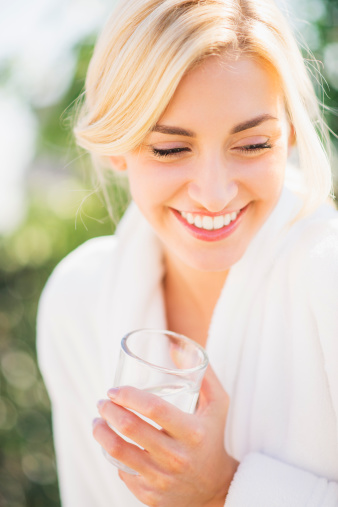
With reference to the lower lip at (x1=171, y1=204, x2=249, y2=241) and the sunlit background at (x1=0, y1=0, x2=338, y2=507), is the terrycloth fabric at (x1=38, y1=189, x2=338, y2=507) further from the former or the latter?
the sunlit background at (x1=0, y1=0, x2=338, y2=507)

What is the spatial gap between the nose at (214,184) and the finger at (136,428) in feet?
1.71

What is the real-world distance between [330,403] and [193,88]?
0.86 m

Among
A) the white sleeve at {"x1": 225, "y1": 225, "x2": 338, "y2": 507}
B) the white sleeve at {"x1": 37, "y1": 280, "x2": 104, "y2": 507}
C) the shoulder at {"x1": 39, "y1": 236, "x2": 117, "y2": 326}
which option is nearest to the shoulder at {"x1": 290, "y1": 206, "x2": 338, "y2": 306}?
the white sleeve at {"x1": 225, "y1": 225, "x2": 338, "y2": 507}

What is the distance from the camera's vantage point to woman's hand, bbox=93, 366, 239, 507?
1.13m

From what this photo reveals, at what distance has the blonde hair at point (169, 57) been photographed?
1219 millimetres

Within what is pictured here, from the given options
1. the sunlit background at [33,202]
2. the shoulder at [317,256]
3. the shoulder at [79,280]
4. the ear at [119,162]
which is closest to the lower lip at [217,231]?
the shoulder at [317,256]

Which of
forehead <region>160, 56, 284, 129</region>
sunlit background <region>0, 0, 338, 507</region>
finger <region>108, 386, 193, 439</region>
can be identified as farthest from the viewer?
sunlit background <region>0, 0, 338, 507</region>

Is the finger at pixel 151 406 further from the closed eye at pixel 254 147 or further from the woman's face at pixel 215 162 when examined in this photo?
the closed eye at pixel 254 147

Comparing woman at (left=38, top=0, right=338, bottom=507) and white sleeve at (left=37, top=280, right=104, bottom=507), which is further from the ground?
woman at (left=38, top=0, right=338, bottom=507)

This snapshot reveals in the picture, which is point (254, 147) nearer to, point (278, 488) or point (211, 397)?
point (211, 397)

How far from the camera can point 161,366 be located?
49.2 inches

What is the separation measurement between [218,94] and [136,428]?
0.77 meters

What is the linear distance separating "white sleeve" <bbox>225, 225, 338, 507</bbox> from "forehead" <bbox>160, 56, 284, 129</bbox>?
1.43 feet

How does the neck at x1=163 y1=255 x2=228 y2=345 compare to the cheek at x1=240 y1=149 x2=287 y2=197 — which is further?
the neck at x1=163 y1=255 x2=228 y2=345
